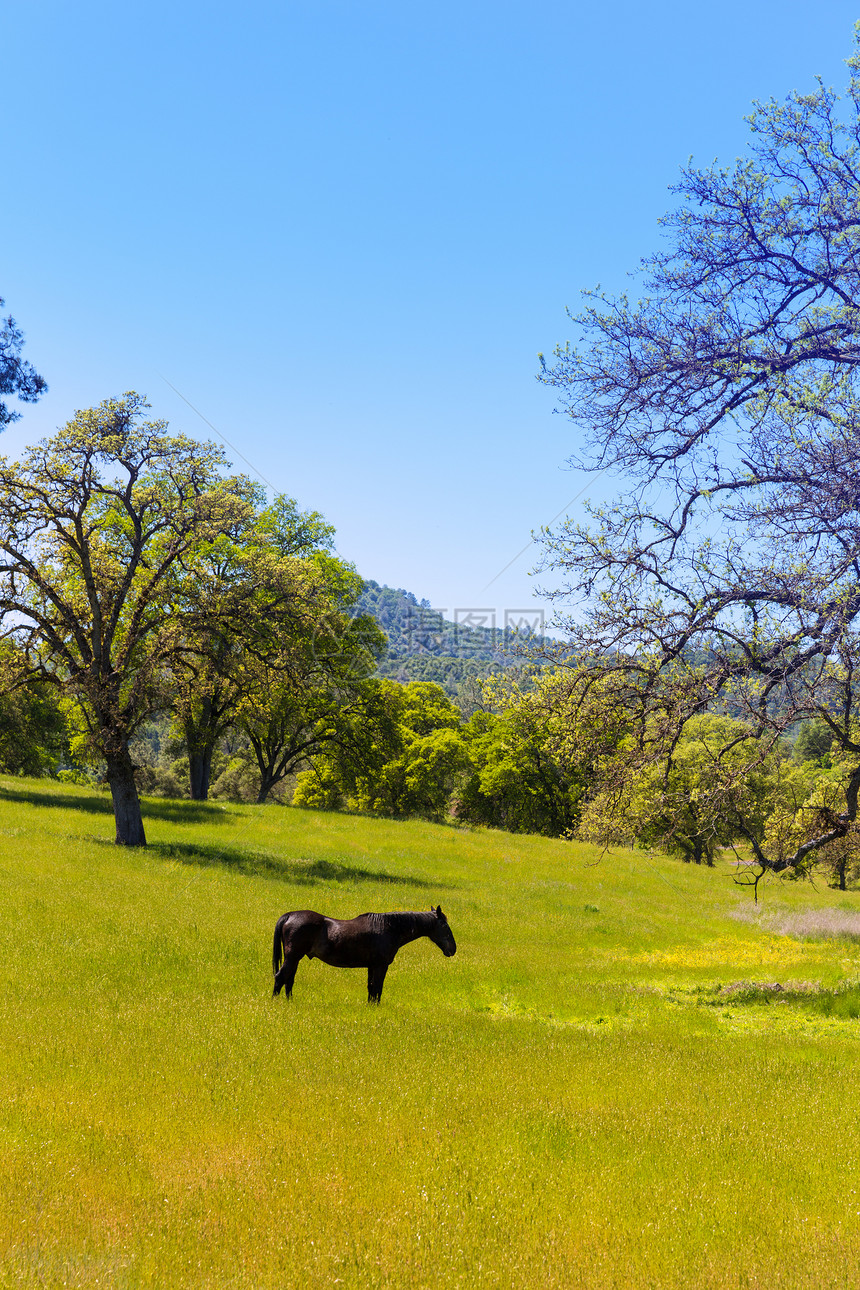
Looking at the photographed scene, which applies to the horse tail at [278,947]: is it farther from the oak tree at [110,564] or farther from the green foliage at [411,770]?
the green foliage at [411,770]

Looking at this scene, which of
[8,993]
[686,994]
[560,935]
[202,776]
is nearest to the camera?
[8,993]

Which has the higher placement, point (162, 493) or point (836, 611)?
point (162, 493)

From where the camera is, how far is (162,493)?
27281 mm

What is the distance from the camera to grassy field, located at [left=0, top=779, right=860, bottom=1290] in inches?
245

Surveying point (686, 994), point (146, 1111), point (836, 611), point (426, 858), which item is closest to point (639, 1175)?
point (146, 1111)

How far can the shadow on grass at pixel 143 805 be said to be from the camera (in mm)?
34906

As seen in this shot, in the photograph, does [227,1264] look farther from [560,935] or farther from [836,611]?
[560,935]

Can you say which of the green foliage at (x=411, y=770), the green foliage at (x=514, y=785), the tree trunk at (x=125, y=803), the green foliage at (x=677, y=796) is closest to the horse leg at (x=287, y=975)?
the green foliage at (x=677, y=796)

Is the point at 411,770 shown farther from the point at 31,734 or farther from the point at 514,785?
the point at 31,734

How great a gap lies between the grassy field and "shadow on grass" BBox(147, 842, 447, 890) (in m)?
5.77

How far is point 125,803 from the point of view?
27.0 metres

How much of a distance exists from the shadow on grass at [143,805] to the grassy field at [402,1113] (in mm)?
14666

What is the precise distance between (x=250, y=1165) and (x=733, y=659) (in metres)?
10.0

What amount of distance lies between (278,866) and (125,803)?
5.72 meters
